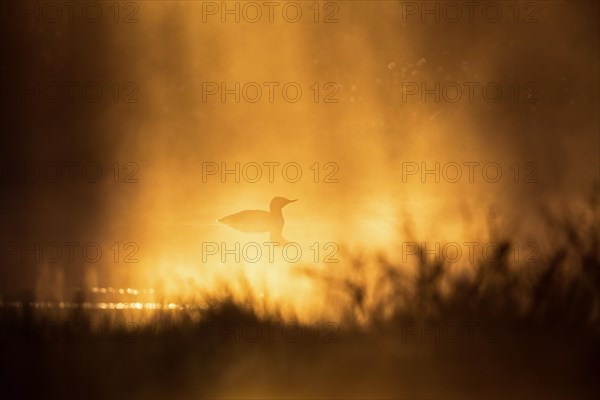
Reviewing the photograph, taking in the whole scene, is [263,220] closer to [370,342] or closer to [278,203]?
[278,203]

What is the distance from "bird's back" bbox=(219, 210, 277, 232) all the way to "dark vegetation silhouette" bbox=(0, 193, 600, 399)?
4.80 ft

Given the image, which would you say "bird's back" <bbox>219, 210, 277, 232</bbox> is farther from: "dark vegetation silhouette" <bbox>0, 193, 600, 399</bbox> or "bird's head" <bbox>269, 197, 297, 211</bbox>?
"dark vegetation silhouette" <bbox>0, 193, 600, 399</bbox>

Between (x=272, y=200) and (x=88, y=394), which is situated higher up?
(x=272, y=200)

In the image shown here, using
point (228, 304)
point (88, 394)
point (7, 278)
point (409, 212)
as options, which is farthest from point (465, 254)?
point (7, 278)

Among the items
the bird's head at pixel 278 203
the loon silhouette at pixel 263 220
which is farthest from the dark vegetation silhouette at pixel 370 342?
the bird's head at pixel 278 203

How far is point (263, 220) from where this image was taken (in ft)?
27.1

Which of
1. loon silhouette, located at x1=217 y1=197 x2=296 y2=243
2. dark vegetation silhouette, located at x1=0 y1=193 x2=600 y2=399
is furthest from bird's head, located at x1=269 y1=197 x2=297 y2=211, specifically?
dark vegetation silhouette, located at x1=0 y1=193 x2=600 y2=399

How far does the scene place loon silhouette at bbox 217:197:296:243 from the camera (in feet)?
26.9

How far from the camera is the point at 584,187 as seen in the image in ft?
24.2

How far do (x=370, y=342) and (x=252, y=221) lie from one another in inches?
94.7

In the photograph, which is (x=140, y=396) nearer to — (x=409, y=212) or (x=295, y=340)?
(x=295, y=340)

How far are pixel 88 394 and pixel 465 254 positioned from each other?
9.47 feet

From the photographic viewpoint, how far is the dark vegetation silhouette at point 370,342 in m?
5.29

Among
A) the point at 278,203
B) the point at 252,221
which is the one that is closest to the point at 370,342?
the point at 252,221
